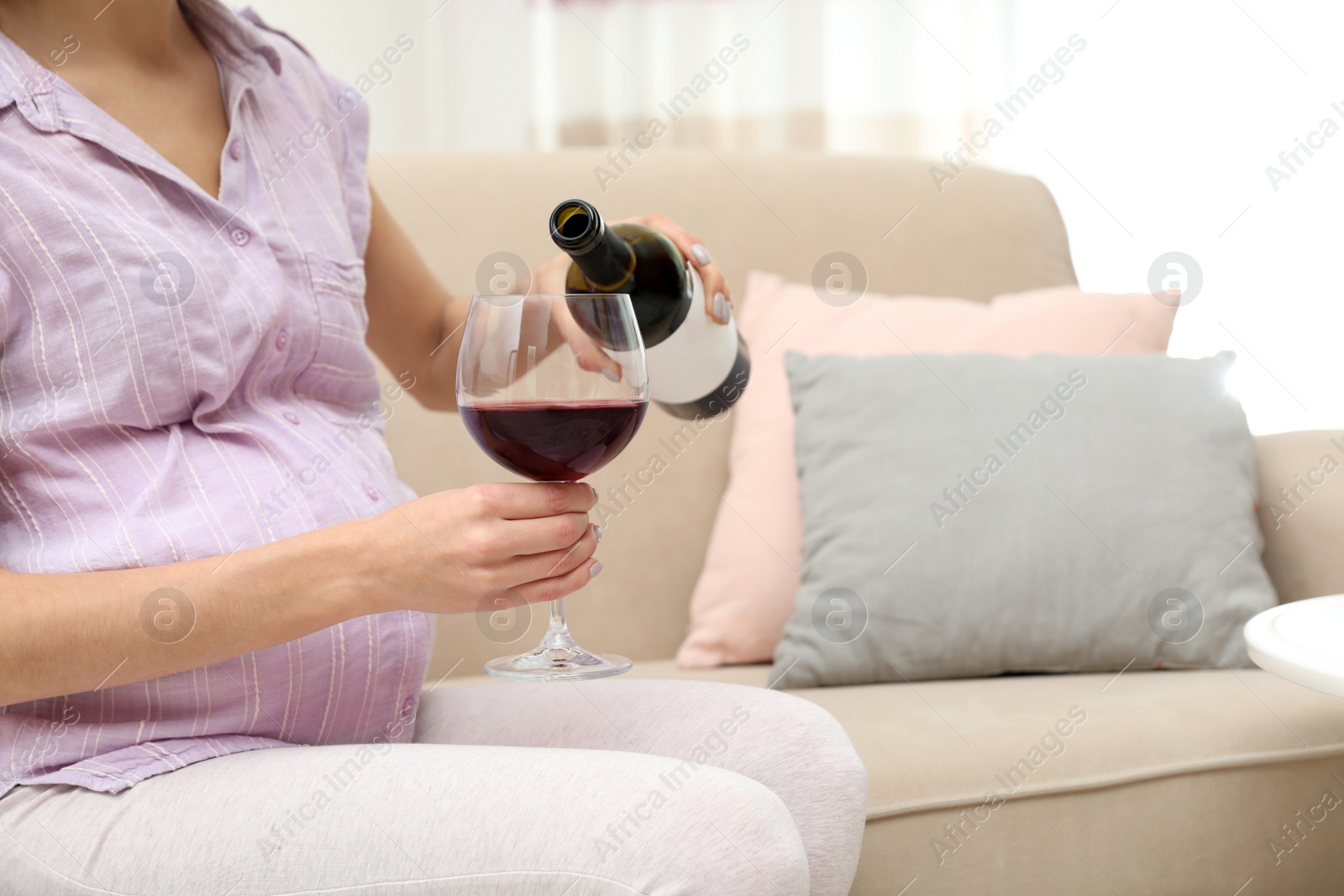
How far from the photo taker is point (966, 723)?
3.76 feet

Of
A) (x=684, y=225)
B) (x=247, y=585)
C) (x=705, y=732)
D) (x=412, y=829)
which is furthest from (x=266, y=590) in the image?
(x=684, y=225)

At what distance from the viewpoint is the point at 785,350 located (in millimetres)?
1509

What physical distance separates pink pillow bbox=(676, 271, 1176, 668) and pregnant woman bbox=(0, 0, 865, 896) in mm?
454

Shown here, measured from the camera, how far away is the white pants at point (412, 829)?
0.66 metres

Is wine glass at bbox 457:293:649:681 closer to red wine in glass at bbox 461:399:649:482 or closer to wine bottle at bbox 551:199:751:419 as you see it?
red wine in glass at bbox 461:399:649:482

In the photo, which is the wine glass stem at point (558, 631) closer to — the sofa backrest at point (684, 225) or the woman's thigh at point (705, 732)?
the woman's thigh at point (705, 732)

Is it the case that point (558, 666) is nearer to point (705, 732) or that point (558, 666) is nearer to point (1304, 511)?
point (705, 732)

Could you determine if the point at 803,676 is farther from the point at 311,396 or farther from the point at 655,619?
the point at 311,396

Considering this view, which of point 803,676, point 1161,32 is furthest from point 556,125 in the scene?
point 803,676

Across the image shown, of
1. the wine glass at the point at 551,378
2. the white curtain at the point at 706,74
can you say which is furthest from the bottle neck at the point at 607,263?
the white curtain at the point at 706,74

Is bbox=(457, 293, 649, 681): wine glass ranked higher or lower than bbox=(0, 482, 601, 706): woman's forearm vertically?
higher

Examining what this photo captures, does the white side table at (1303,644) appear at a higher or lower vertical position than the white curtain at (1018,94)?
lower

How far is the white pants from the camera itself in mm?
663

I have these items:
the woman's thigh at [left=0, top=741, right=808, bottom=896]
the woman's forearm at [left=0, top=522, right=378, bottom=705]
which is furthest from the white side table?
the woman's forearm at [left=0, top=522, right=378, bottom=705]
